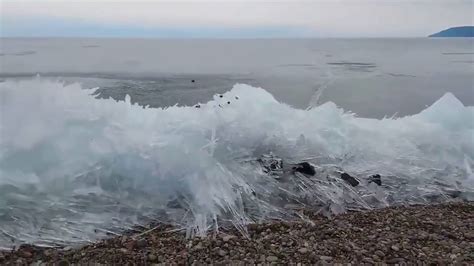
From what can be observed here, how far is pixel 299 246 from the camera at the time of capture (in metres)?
2.82

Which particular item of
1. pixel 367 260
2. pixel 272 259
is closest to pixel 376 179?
pixel 367 260

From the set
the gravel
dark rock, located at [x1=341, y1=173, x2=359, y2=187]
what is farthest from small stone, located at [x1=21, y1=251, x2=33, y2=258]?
dark rock, located at [x1=341, y1=173, x2=359, y2=187]

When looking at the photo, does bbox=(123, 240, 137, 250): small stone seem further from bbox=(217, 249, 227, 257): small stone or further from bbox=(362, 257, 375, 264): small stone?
bbox=(362, 257, 375, 264): small stone

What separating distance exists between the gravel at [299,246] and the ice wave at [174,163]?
7.0 inches

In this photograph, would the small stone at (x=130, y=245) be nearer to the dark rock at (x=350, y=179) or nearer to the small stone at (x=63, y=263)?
the small stone at (x=63, y=263)

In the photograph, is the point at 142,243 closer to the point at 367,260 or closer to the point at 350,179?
the point at 367,260

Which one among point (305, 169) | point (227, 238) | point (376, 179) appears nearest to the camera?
point (227, 238)

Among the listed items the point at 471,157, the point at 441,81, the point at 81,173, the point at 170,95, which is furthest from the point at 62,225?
the point at 441,81

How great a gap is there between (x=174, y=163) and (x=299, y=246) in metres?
1.23

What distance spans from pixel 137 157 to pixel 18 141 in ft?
2.81

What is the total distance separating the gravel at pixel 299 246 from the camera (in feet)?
8.81

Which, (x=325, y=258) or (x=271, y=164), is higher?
(x=271, y=164)

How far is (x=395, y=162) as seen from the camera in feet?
14.3

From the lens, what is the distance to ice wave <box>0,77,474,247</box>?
3.20 meters
